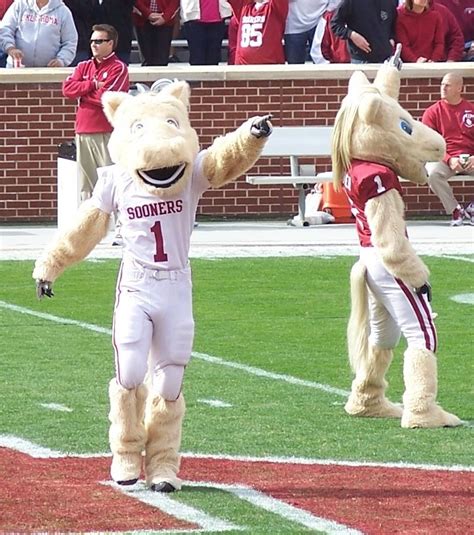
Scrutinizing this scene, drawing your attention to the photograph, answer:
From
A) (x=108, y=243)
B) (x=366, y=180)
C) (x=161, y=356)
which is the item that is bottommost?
(x=108, y=243)

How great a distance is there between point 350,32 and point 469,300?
6.37 meters

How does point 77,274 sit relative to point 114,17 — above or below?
below

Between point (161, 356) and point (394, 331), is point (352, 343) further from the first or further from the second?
point (161, 356)

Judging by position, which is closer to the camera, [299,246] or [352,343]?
[352,343]

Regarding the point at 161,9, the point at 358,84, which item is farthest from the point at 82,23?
the point at 358,84

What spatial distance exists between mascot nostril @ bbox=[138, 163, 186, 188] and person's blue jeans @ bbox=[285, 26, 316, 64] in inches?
486

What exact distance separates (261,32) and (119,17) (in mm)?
1687

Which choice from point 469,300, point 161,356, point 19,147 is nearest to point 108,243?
point 19,147

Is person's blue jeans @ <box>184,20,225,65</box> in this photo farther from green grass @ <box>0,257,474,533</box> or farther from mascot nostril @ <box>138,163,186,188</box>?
mascot nostril @ <box>138,163,186,188</box>

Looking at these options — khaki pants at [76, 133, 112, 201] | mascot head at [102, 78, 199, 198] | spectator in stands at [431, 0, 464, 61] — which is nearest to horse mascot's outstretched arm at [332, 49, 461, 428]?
mascot head at [102, 78, 199, 198]

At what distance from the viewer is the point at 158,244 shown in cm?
656

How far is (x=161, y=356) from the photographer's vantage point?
652cm

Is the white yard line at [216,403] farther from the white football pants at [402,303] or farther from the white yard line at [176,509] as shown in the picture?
the white yard line at [176,509]

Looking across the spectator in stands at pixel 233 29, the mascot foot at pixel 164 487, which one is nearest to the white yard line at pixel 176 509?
the mascot foot at pixel 164 487
